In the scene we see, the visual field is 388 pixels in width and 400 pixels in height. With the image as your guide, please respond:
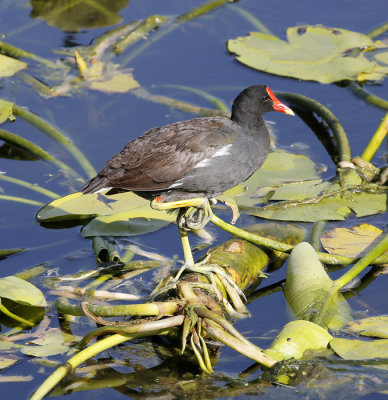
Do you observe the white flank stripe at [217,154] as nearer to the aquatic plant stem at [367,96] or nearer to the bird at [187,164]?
the bird at [187,164]

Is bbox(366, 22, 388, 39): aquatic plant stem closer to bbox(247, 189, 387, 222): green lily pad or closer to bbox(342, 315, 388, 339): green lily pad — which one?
bbox(247, 189, 387, 222): green lily pad

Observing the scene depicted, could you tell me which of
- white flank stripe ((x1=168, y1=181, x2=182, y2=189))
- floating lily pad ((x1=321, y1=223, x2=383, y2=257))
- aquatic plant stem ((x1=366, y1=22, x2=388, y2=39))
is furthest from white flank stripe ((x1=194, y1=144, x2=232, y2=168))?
aquatic plant stem ((x1=366, y1=22, x2=388, y2=39))

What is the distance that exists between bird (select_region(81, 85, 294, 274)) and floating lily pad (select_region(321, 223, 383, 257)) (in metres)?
0.53

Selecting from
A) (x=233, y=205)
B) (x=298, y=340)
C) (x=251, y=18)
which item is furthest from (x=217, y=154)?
(x=251, y=18)

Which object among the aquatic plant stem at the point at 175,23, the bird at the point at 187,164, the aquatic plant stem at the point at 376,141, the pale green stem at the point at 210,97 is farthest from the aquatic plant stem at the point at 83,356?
the aquatic plant stem at the point at 175,23

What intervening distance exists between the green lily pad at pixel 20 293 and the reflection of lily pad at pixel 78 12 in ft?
11.4

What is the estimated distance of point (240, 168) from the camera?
346cm

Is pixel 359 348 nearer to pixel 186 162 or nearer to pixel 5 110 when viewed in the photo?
pixel 186 162

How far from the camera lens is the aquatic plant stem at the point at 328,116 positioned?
4.30m

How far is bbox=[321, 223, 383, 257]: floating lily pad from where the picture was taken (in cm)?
358

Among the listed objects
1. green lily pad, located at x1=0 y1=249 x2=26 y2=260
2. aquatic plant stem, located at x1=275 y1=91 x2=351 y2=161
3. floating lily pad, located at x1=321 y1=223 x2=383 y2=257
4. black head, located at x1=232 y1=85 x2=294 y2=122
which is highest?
black head, located at x1=232 y1=85 x2=294 y2=122

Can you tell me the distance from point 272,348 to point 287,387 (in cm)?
15

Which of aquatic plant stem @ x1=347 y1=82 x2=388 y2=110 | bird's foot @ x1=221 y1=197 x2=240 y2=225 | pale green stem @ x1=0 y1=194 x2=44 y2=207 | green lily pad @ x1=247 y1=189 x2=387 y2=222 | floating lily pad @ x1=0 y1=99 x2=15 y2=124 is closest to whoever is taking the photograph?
bird's foot @ x1=221 y1=197 x2=240 y2=225

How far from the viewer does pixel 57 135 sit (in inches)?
181
